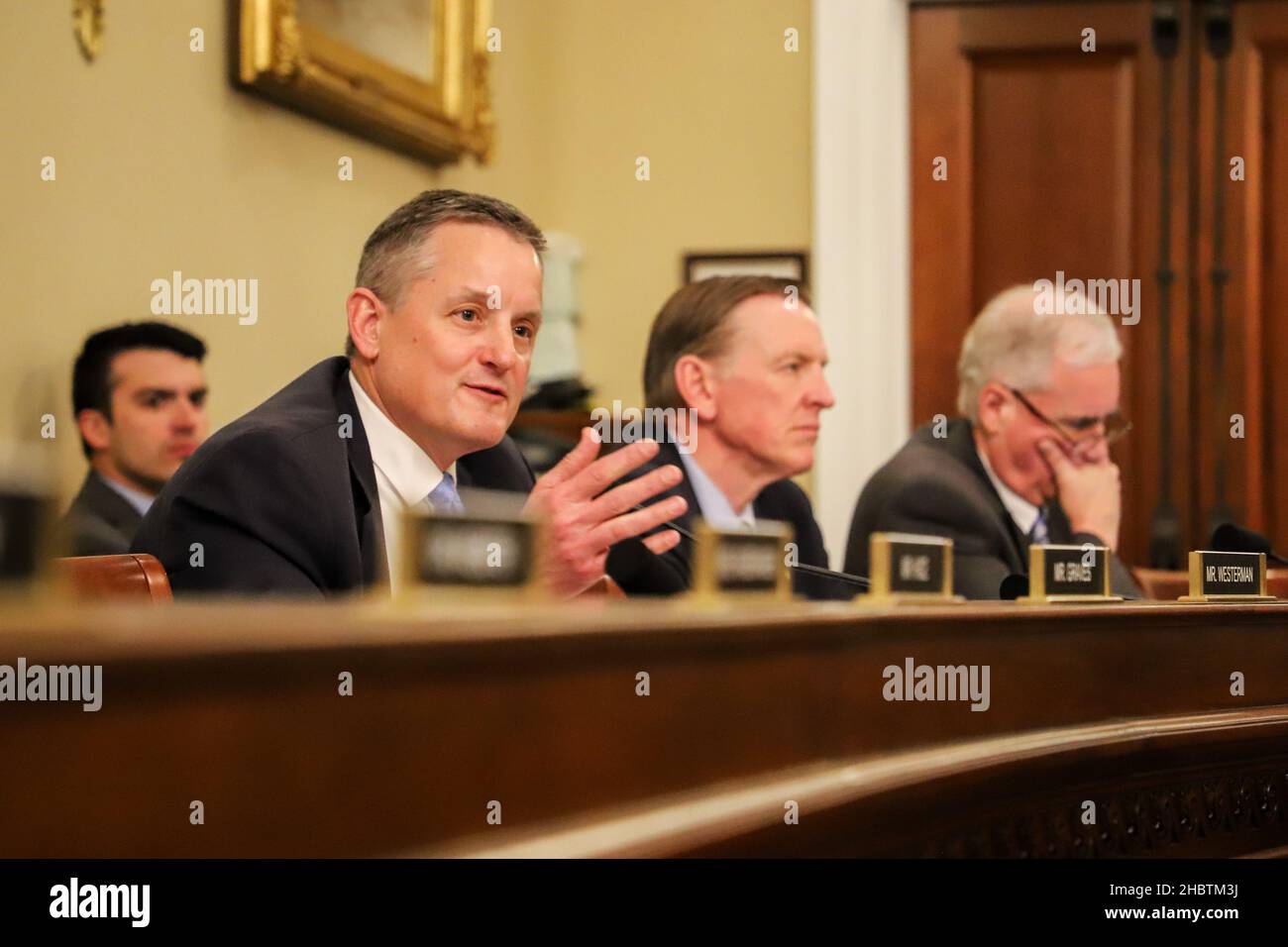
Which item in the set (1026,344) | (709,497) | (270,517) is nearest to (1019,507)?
(1026,344)

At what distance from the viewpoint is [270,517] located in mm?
1651

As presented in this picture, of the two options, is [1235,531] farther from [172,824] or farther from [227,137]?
[227,137]

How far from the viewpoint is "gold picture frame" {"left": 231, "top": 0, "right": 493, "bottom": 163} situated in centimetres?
334

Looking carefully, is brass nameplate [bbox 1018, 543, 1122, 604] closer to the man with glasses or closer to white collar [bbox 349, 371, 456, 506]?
the man with glasses

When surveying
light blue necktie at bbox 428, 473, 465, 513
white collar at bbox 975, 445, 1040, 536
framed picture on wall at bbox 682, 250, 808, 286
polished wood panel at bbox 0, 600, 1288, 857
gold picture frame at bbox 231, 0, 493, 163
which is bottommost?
polished wood panel at bbox 0, 600, 1288, 857

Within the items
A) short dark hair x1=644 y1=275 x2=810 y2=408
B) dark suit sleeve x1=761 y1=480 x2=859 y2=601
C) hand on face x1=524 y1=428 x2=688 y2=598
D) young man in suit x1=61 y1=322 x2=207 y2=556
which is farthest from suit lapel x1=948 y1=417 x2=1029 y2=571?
young man in suit x1=61 y1=322 x2=207 y2=556

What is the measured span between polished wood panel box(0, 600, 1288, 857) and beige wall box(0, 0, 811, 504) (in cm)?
72

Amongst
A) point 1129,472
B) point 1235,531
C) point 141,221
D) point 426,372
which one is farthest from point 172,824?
point 1129,472

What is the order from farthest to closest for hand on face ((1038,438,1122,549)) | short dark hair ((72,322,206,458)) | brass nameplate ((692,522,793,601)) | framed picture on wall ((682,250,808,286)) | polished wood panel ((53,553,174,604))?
framed picture on wall ((682,250,808,286)) → short dark hair ((72,322,206,458)) → hand on face ((1038,438,1122,549)) → polished wood panel ((53,553,174,604)) → brass nameplate ((692,522,793,601))

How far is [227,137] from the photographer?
338 cm

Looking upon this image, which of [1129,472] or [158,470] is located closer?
[158,470]

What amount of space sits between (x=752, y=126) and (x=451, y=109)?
1.04m
